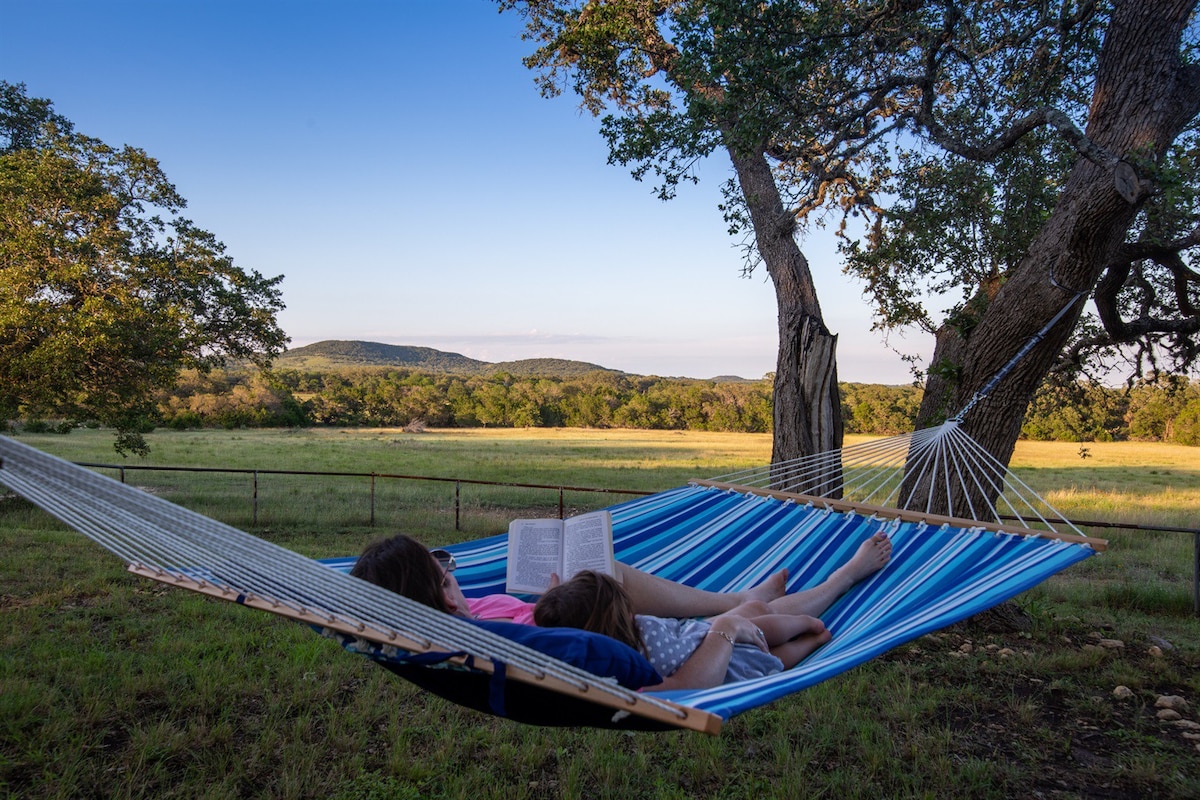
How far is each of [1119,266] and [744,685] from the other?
12.1ft

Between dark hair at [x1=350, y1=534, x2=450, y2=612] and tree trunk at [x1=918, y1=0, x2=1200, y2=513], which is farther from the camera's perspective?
tree trunk at [x1=918, y1=0, x2=1200, y2=513]

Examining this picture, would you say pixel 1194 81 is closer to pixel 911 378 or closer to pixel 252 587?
pixel 911 378

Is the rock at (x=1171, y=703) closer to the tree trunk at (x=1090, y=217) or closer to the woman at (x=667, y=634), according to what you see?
the tree trunk at (x=1090, y=217)

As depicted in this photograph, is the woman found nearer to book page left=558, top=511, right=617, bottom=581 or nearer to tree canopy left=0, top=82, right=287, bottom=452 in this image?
book page left=558, top=511, right=617, bottom=581

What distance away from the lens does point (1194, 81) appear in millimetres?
2971

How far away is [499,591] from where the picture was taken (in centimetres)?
255

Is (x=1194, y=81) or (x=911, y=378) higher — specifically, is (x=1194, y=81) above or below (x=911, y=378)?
above

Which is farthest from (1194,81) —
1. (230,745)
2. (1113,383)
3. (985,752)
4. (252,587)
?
(230,745)

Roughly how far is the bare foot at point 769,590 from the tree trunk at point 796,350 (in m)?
1.61

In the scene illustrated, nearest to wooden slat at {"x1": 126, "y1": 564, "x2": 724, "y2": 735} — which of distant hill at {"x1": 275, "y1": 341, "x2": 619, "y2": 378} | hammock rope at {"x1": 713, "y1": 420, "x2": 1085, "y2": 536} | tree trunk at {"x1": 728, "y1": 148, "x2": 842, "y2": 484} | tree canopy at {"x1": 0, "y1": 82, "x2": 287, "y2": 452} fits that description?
hammock rope at {"x1": 713, "y1": 420, "x2": 1085, "y2": 536}

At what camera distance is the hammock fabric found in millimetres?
1273

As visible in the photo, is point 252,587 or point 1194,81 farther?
point 1194,81

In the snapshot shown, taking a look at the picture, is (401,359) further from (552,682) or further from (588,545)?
(552,682)

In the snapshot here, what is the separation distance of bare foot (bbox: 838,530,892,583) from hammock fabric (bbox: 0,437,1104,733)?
29 mm
